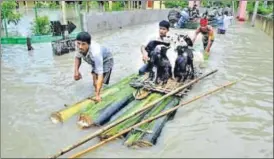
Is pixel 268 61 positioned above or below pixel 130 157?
above

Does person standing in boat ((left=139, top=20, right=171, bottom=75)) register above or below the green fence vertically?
above

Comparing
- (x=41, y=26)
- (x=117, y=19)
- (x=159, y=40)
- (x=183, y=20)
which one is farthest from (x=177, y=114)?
(x=117, y=19)

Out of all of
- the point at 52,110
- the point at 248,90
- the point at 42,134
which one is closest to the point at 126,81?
the point at 52,110

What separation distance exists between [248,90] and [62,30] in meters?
8.82

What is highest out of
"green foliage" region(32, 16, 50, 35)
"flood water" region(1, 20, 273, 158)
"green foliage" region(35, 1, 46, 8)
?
"green foliage" region(35, 1, 46, 8)

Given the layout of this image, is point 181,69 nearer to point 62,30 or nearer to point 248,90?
point 248,90

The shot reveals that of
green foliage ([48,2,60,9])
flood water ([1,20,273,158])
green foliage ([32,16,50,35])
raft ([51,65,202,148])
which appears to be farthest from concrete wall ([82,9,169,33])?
raft ([51,65,202,148])

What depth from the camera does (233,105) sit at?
389 centimetres

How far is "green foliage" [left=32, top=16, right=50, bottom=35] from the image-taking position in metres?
11.9

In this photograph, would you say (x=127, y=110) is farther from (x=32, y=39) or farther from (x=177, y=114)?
(x=32, y=39)

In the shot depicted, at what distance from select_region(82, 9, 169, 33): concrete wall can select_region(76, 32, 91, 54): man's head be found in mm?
9509

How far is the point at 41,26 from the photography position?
12.1m

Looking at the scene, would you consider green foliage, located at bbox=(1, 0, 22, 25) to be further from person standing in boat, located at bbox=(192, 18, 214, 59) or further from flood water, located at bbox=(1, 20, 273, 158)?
person standing in boat, located at bbox=(192, 18, 214, 59)

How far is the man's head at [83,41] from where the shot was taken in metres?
4.85
